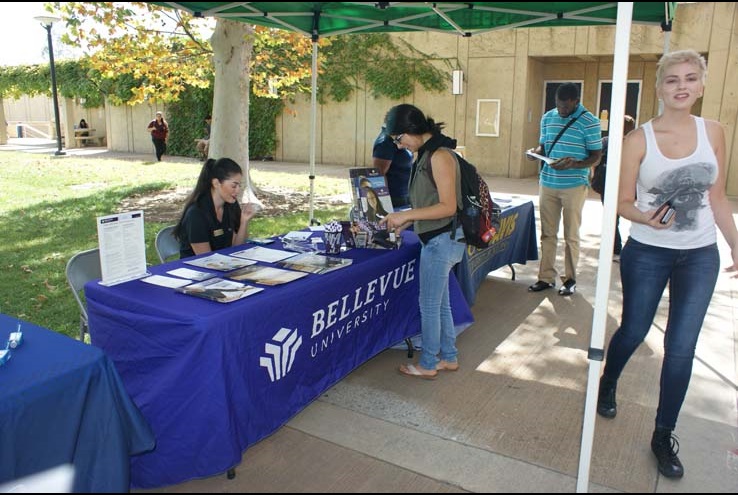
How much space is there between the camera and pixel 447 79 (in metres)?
15.2

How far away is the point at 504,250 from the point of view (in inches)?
215

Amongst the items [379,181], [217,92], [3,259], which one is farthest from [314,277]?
[217,92]

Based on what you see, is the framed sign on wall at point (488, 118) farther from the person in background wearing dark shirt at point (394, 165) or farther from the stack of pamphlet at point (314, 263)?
the stack of pamphlet at point (314, 263)

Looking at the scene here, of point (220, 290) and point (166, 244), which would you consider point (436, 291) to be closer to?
point (220, 290)

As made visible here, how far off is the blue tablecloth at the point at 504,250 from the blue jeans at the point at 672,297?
152 centimetres

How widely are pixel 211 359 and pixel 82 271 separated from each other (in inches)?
56.3

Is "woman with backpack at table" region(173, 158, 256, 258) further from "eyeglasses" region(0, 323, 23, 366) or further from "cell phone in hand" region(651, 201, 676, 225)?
"cell phone in hand" region(651, 201, 676, 225)

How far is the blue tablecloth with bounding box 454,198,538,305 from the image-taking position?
14.1 feet

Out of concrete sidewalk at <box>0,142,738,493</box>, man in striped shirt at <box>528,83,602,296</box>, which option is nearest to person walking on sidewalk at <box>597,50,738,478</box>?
concrete sidewalk at <box>0,142,738,493</box>

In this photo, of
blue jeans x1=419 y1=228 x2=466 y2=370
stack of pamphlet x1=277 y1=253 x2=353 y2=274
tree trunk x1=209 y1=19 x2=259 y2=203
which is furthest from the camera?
tree trunk x1=209 y1=19 x2=259 y2=203

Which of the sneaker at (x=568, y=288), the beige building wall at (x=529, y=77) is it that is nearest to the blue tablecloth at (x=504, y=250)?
the sneaker at (x=568, y=288)

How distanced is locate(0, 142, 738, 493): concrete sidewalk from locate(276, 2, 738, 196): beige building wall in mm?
9622

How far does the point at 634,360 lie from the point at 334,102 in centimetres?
1445

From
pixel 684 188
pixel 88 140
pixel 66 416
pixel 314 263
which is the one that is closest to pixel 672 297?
pixel 684 188
